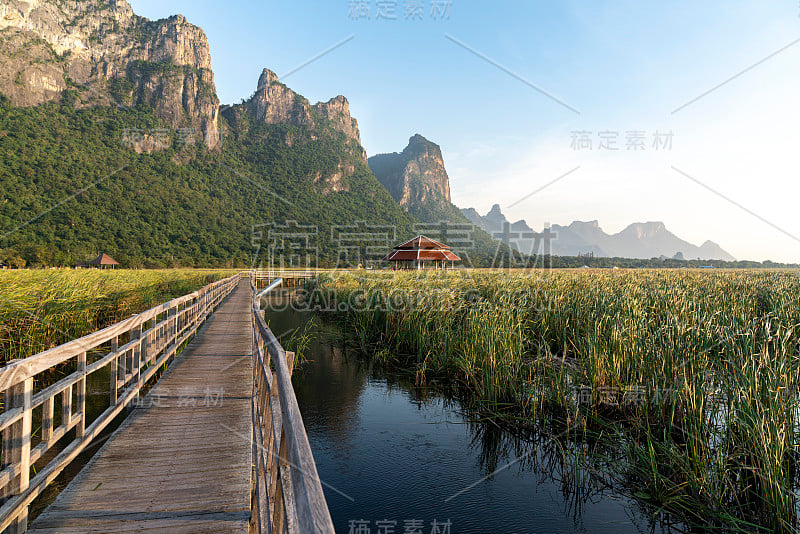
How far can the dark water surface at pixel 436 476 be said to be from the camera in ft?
13.0

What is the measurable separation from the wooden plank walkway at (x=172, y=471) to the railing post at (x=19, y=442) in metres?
0.44

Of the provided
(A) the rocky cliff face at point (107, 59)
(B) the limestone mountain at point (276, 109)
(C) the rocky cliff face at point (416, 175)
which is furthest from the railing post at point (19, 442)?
(C) the rocky cliff face at point (416, 175)

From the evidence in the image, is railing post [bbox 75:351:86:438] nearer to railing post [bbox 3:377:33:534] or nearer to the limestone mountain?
railing post [bbox 3:377:33:534]

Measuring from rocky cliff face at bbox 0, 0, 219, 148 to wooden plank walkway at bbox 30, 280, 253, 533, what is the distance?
9197cm

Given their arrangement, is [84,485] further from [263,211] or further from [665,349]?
[263,211]

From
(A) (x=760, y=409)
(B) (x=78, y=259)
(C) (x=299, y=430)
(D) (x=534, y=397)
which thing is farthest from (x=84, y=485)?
(B) (x=78, y=259)

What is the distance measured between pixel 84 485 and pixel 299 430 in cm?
279

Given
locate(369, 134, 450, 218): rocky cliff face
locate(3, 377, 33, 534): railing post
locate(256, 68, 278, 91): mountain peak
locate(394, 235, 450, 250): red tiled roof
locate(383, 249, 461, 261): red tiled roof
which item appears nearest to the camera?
locate(3, 377, 33, 534): railing post

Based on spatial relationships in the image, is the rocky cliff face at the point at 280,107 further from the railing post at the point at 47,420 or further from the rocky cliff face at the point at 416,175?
the railing post at the point at 47,420

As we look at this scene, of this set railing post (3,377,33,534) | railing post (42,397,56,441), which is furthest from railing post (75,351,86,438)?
railing post (3,377,33,534)

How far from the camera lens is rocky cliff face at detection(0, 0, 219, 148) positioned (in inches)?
3000

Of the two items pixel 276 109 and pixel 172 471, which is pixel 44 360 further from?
pixel 276 109

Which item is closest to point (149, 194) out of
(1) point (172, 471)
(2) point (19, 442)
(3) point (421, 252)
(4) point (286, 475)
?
(3) point (421, 252)

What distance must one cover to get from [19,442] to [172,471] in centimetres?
130
